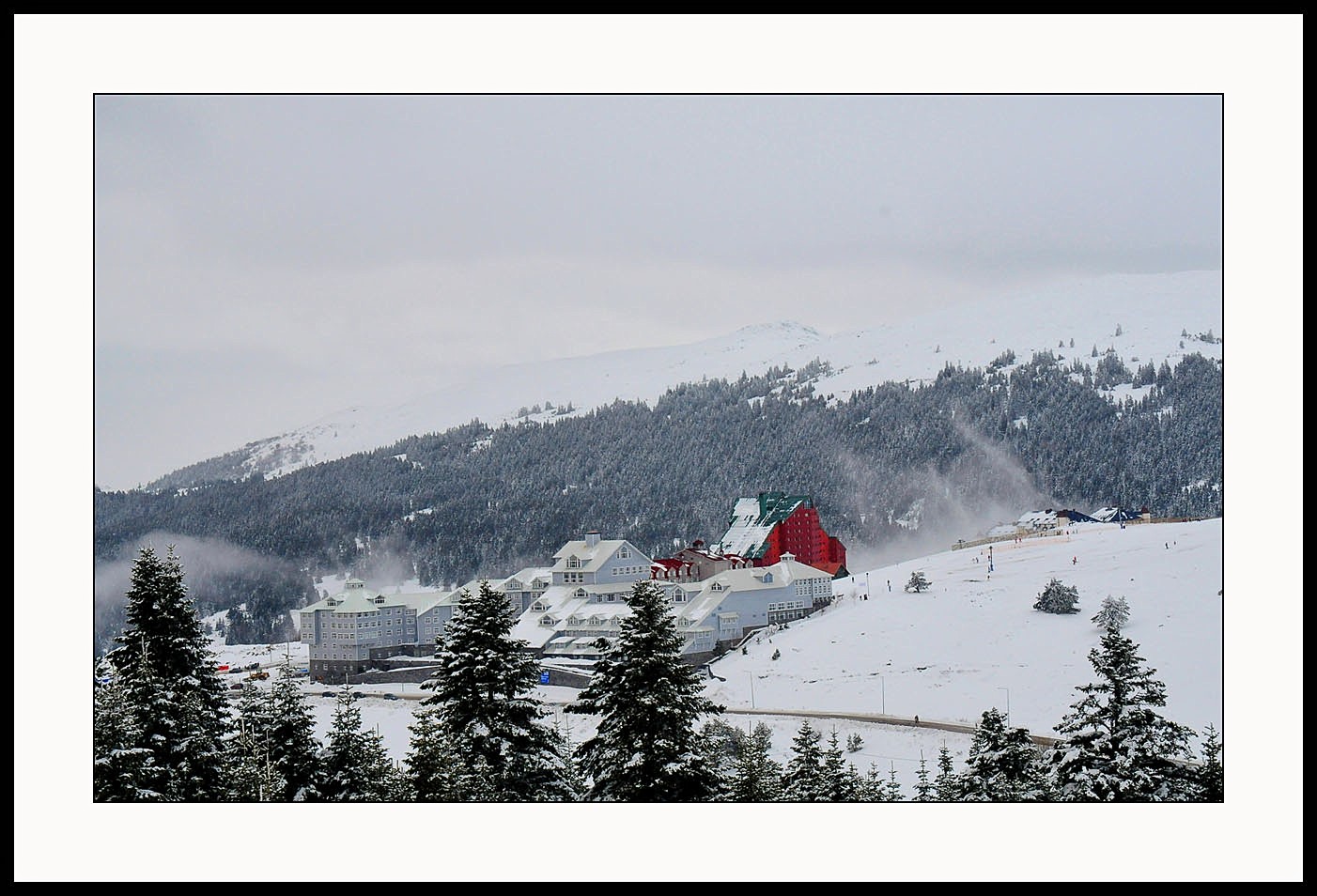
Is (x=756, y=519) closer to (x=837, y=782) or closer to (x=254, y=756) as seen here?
(x=837, y=782)

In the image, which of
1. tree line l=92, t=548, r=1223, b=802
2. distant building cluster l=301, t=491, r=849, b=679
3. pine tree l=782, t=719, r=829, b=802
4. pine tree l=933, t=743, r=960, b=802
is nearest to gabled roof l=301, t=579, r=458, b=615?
distant building cluster l=301, t=491, r=849, b=679

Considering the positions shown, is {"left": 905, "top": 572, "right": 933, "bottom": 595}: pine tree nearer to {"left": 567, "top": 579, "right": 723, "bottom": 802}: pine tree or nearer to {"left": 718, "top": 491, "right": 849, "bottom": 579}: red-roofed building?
{"left": 718, "top": 491, "right": 849, "bottom": 579}: red-roofed building

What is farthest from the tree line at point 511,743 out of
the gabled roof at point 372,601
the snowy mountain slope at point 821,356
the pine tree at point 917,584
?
the snowy mountain slope at point 821,356

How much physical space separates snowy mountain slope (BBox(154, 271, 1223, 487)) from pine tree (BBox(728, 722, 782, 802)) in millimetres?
11825

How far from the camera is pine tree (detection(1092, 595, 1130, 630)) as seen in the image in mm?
19516

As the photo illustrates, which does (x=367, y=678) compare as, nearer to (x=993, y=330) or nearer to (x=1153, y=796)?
(x=1153, y=796)

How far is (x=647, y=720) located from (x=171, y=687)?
206 inches

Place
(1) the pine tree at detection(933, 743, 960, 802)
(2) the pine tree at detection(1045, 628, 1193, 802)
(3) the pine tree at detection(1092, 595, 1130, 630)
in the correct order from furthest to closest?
(3) the pine tree at detection(1092, 595, 1130, 630)
(1) the pine tree at detection(933, 743, 960, 802)
(2) the pine tree at detection(1045, 628, 1193, 802)

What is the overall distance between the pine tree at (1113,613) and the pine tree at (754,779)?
896cm

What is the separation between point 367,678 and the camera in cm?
2027

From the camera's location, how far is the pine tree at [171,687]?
1148 centimetres

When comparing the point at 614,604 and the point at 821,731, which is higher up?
the point at 614,604
